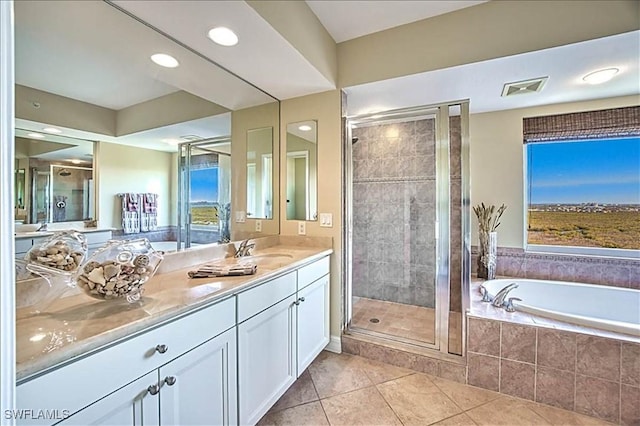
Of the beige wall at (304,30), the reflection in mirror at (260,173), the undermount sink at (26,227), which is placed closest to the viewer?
the undermount sink at (26,227)

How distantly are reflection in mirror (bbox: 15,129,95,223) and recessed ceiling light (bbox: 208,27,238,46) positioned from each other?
0.86 m

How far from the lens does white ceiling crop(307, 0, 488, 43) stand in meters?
1.96

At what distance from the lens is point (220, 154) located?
211 cm

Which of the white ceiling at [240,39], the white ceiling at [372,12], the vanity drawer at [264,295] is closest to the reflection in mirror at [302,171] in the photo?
the white ceiling at [240,39]

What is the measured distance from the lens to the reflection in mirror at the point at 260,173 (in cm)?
245

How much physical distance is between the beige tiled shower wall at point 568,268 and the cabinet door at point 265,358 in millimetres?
2227

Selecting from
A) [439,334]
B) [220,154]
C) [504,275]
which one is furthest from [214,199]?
[504,275]

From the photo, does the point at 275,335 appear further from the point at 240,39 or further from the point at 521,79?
the point at 521,79

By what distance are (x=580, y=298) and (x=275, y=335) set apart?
2.84m

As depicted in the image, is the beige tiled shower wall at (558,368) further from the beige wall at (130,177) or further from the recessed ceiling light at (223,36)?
the recessed ceiling light at (223,36)

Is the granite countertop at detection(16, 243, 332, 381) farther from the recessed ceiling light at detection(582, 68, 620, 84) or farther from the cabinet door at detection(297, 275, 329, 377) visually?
the recessed ceiling light at detection(582, 68, 620, 84)

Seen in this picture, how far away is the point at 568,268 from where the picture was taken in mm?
2826

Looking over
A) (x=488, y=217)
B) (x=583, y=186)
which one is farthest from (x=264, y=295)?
(x=583, y=186)
